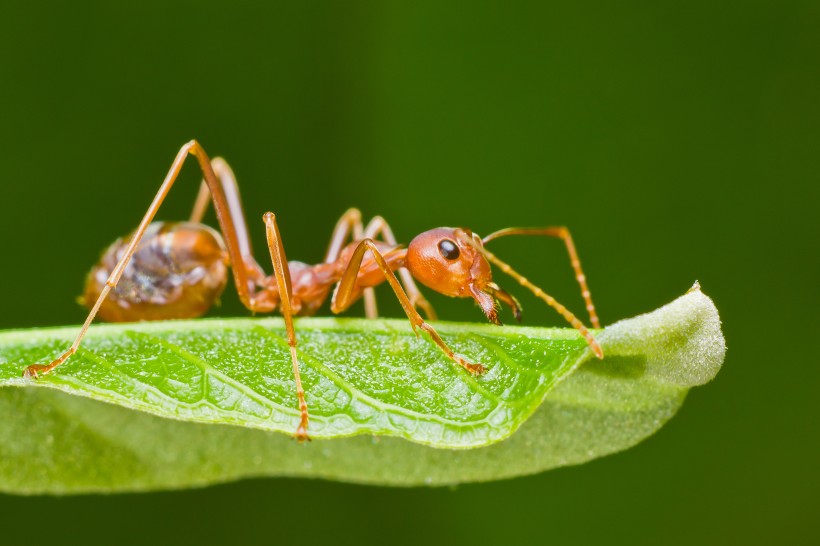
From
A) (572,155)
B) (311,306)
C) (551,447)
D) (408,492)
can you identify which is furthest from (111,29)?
(551,447)

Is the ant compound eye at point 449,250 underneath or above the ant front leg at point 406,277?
above

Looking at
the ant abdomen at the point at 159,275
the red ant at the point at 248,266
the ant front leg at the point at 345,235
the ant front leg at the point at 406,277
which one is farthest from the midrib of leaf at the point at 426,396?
the ant front leg at the point at 345,235

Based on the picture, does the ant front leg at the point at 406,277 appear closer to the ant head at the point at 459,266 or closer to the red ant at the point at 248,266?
the red ant at the point at 248,266

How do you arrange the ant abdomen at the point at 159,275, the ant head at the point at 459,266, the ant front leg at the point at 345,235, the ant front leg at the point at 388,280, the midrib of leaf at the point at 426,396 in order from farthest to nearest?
the ant front leg at the point at 345,235, the ant abdomen at the point at 159,275, the ant head at the point at 459,266, the ant front leg at the point at 388,280, the midrib of leaf at the point at 426,396

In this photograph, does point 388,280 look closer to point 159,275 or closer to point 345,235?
point 345,235

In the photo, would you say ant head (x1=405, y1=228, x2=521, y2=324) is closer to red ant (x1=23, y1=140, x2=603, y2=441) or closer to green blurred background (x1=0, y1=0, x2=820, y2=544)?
red ant (x1=23, y1=140, x2=603, y2=441)

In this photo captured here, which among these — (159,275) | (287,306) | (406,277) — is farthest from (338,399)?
(159,275)
